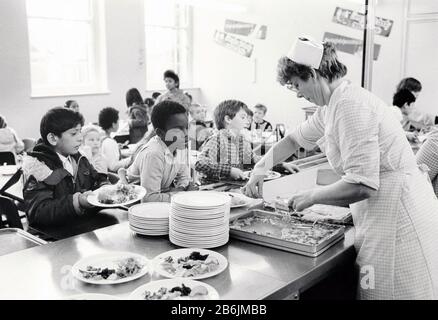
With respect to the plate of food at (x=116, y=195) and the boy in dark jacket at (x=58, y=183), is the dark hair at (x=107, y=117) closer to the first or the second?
the boy in dark jacket at (x=58, y=183)

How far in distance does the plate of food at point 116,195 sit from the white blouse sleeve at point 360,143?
37.6 inches

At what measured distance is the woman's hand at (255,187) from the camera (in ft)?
7.46

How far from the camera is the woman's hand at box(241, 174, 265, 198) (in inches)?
89.5

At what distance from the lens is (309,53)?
1694 millimetres

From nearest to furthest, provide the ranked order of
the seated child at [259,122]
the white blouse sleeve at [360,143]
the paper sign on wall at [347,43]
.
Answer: the white blouse sleeve at [360,143] < the seated child at [259,122] < the paper sign on wall at [347,43]

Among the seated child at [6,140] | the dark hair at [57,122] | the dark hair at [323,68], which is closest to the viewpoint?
the dark hair at [323,68]

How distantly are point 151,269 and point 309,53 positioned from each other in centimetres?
91

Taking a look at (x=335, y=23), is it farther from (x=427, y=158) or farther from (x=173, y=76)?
(x=427, y=158)

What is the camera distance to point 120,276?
4.72 ft

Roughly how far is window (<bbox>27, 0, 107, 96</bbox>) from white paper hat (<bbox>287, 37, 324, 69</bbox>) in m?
6.17

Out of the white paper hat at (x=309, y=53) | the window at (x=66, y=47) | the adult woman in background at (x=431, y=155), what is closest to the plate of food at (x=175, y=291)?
the white paper hat at (x=309, y=53)

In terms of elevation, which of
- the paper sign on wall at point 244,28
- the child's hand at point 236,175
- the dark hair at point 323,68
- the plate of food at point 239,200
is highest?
the paper sign on wall at point 244,28

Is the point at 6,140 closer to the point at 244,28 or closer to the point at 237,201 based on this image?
the point at 237,201

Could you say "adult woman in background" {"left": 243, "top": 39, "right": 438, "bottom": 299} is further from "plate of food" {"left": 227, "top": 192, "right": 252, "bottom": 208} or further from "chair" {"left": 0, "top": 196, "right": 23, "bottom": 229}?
"chair" {"left": 0, "top": 196, "right": 23, "bottom": 229}
